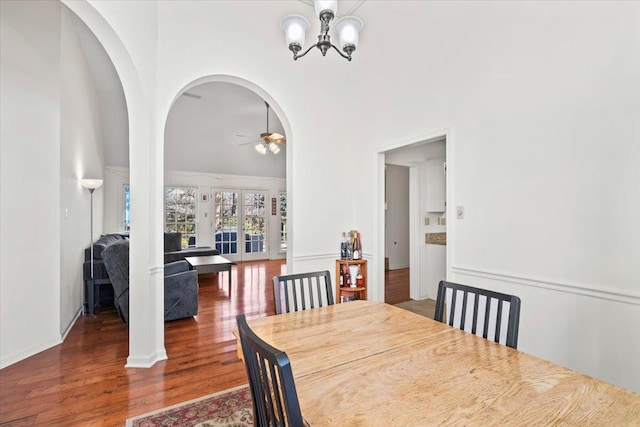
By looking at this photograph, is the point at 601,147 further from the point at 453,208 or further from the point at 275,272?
the point at 275,272

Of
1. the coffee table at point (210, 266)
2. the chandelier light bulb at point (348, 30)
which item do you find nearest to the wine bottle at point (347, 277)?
the chandelier light bulb at point (348, 30)

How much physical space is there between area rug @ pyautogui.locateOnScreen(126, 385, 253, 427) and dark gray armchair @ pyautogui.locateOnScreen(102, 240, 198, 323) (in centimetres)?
185

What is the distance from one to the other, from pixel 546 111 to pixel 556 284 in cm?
118

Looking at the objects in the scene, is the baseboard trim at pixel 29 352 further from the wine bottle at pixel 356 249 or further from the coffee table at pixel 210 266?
the wine bottle at pixel 356 249

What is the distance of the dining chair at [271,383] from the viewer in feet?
2.55

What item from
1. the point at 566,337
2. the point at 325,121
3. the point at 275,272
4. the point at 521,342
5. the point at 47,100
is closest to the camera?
the point at 566,337

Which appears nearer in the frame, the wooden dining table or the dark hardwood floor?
the wooden dining table

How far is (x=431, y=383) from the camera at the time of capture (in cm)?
107

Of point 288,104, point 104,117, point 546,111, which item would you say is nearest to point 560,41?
point 546,111

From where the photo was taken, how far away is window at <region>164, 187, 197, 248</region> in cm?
791

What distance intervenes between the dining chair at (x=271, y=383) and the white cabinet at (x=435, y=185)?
3.99 metres

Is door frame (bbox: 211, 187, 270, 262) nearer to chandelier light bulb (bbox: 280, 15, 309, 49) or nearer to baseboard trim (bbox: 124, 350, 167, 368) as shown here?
baseboard trim (bbox: 124, 350, 167, 368)

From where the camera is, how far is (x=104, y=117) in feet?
20.6

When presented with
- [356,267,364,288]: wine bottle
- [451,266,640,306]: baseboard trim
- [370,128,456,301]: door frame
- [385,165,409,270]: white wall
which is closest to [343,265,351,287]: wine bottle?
[356,267,364,288]: wine bottle
